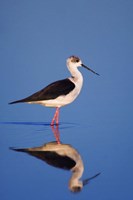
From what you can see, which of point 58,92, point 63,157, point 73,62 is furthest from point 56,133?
point 63,157

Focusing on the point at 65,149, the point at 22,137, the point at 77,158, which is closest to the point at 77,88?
the point at 22,137

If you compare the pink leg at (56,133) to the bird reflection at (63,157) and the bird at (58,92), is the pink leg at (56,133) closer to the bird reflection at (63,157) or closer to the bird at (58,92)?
the bird reflection at (63,157)

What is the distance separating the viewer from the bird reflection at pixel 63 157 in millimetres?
2793

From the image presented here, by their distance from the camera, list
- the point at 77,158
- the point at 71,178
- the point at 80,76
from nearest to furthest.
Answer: the point at 71,178
the point at 77,158
the point at 80,76

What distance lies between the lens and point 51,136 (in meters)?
4.44

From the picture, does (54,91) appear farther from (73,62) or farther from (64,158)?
(64,158)

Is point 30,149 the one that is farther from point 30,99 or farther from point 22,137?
point 30,99

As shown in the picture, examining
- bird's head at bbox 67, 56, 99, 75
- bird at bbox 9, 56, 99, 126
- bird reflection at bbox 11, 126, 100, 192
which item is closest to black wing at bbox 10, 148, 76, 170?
bird reflection at bbox 11, 126, 100, 192

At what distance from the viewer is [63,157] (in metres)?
3.34

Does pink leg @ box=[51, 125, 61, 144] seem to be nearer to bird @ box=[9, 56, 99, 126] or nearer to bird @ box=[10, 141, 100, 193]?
bird @ box=[10, 141, 100, 193]

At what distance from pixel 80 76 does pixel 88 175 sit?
225 centimetres

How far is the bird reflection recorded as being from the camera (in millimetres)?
2793

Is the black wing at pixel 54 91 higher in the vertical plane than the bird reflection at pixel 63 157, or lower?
higher

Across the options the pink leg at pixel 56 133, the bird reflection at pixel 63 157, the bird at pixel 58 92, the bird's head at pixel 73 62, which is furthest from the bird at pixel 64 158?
the bird's head at pixel 73 62
